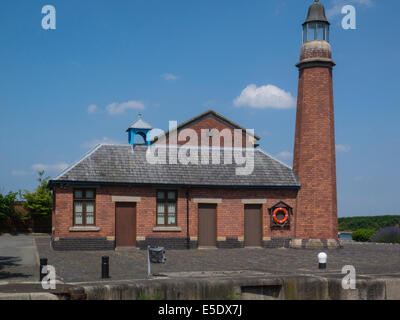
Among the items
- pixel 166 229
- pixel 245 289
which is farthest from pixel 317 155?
pixel 245 289

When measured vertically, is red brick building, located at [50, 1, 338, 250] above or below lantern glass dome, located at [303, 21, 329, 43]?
below

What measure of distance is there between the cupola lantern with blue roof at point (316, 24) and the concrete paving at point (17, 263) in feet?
57.9

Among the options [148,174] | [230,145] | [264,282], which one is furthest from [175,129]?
[264,282]

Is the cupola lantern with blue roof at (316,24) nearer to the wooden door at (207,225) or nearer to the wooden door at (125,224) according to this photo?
the wooden door at (207,225)

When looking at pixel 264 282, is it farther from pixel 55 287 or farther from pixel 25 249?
pixel 25 249

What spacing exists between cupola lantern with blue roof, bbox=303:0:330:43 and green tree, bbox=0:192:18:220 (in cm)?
2279

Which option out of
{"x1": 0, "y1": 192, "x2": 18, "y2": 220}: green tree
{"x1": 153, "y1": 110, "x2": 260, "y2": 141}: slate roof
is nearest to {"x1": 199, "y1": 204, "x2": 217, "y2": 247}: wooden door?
{"x1": 153, "y1": 110, "x2": 260, "y2": 141}: slate roof

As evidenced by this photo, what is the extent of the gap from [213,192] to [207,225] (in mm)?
1714

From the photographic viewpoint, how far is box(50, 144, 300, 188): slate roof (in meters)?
25.7

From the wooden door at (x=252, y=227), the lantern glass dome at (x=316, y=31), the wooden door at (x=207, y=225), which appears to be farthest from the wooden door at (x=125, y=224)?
the lantern glass dome at (x=316, y=31)

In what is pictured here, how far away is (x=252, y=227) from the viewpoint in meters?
27.6

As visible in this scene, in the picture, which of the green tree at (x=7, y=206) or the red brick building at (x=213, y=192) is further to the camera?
the green tree at (x=7, y=206)

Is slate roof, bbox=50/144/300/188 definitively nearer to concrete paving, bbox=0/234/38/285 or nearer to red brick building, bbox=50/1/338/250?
red brick building, bbox=50/1/338/250

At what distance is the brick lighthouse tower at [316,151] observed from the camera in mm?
27016
